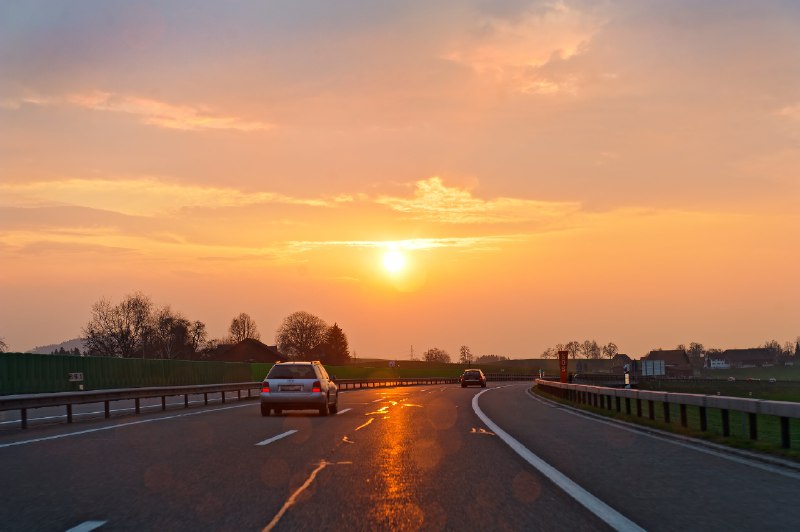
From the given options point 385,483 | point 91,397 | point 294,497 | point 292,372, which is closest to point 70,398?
point 91,397

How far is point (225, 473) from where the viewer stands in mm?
10414

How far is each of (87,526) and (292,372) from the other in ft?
55.5

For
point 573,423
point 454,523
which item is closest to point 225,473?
point 454,523

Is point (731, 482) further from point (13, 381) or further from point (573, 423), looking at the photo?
point (13, 381)

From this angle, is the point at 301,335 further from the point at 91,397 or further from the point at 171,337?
the point at 91,397

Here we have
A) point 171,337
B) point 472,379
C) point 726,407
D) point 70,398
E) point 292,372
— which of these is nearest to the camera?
point 726,407

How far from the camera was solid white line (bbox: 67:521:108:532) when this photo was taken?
6.79 metres

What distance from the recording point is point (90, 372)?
33.2 meters

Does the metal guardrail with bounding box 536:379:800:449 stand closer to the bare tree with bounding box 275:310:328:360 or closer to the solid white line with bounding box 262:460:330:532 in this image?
the solid white line with bounding box 262:460:330:532

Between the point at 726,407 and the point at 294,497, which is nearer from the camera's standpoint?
the point at 294,497

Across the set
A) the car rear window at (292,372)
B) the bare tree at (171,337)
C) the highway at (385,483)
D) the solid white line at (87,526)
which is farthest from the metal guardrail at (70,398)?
the bare tree at (171,337)

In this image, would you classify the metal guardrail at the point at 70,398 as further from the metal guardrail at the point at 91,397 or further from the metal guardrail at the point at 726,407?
the metal guardrail at the point at 726,407

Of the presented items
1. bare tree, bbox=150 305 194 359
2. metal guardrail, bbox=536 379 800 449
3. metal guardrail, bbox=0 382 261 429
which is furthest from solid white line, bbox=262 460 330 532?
bare tree, bbox=150 305 194 359

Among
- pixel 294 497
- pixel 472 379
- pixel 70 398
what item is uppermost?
pixel 70 398
